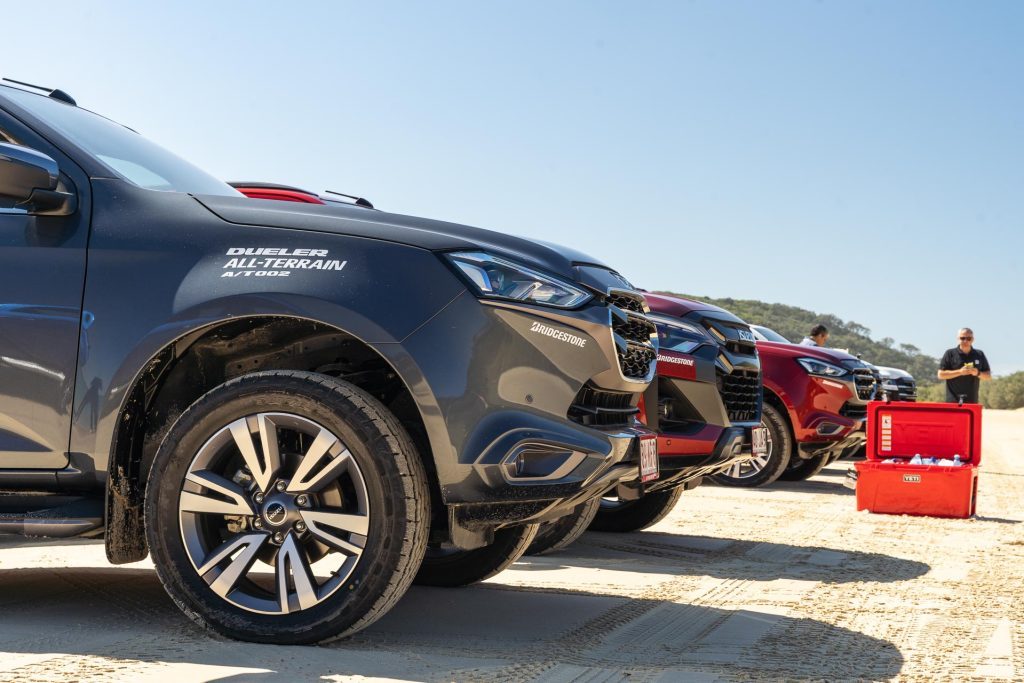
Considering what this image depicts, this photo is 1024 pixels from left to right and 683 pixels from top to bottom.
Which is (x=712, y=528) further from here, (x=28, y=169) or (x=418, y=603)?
(x=28, y=169)

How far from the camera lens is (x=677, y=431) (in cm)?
609

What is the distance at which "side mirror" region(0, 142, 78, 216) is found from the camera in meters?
3.93

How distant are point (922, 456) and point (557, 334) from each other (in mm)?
6562

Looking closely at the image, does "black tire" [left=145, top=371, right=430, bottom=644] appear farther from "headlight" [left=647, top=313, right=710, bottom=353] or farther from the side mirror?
"headlight" [left=647, top=313, right=710, bottom=353]

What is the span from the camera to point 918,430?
9.49 m

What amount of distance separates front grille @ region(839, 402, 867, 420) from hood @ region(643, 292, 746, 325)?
424cm

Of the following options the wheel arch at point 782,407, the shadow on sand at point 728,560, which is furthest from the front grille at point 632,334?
the wheel arch at point 782,407

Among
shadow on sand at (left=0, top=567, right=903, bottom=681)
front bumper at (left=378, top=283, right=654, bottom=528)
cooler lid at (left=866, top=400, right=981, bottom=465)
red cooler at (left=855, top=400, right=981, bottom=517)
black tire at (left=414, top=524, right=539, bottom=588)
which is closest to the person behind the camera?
shadow on sand at (left=0, top=567, right=903, bottom=681)

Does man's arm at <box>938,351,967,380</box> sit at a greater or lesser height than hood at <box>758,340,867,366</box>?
lesser

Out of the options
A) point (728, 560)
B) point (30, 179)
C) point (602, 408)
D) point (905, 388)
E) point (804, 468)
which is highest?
point (30, 179)

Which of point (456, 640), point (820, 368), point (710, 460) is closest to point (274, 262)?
point (456, 640)

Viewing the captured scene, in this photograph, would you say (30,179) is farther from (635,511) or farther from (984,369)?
(984,369)

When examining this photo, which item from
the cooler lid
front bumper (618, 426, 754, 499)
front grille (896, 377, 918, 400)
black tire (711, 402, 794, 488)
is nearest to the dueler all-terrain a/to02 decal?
front bumper (618, 426, 754, 499)

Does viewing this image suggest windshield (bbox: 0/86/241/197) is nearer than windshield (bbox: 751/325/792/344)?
Yes
